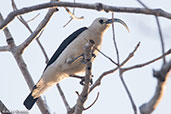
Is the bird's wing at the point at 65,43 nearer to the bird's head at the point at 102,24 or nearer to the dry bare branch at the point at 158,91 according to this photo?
the bird's head at the point at 102,24

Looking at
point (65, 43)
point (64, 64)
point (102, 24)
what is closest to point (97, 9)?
point (64, 64)

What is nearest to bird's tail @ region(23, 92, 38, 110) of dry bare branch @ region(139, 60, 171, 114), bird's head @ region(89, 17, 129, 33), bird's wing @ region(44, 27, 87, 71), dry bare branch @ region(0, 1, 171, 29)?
bird's wing @ region(44, 27, 87, 71)

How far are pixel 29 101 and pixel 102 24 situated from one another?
6.74 ft

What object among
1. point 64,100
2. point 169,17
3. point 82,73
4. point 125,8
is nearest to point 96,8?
point 125,8

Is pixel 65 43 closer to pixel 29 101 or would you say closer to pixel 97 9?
pixel 29 101

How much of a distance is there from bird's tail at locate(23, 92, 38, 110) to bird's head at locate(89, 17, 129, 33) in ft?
5.68

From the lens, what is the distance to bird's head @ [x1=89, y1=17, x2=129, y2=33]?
21.6ft

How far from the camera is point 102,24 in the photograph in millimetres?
6801

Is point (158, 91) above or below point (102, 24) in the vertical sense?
above

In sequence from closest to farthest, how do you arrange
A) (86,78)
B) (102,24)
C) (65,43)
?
(86,78) < (65,43) < (102,24)

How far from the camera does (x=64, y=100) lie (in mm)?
5309

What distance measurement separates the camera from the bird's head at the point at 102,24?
658 centimetres

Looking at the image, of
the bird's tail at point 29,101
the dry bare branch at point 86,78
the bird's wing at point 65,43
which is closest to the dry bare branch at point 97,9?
the dry bare branch at point 86,78

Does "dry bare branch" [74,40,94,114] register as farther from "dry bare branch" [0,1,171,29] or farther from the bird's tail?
the bird's tail
